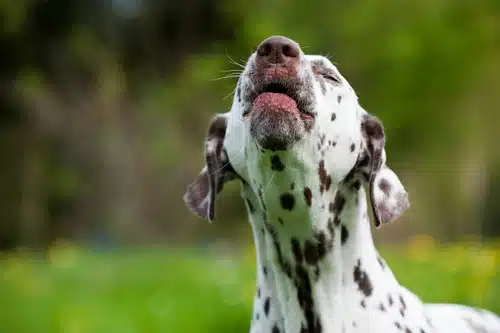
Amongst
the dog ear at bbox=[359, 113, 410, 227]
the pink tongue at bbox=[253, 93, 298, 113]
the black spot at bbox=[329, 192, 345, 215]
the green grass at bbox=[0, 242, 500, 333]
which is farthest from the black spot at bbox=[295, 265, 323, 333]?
the green grass at bbox=[0, 242, 500, 333]

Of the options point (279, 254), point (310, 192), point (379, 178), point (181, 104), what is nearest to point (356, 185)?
point (379, 178)

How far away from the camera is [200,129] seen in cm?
1925

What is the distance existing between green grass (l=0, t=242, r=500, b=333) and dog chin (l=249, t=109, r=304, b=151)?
3453mm

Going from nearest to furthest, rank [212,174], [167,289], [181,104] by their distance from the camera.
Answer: [212,174] < [167,289] < [181,104]

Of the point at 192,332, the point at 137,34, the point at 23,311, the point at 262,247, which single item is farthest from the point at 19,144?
the point at 262,247

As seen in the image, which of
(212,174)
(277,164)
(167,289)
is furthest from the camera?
(167,289)

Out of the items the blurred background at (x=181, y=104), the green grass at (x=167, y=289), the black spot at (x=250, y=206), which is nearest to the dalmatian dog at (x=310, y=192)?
the black spot at (x=250, y=206)

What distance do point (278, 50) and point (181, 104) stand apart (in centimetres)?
1666

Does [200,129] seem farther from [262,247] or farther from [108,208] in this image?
[262,247]

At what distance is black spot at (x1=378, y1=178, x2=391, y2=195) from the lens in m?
3.51

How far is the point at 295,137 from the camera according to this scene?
3.09 metres

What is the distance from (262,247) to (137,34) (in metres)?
18.0

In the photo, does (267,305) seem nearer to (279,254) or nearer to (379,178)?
(279,254)

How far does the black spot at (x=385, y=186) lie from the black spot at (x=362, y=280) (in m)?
0.31
